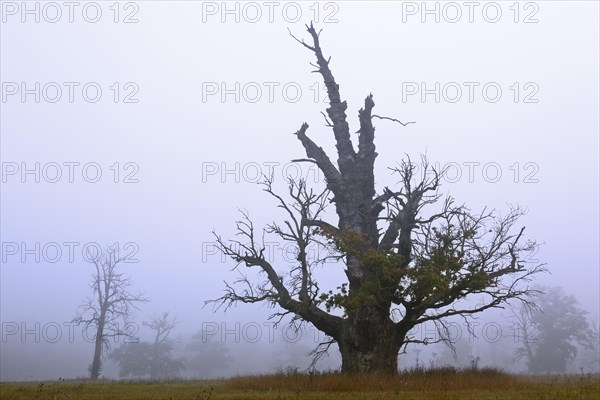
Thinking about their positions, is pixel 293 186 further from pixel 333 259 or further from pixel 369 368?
pixel 369 368

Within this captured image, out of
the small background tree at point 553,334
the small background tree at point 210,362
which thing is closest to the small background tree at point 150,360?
the small background tree at point 210,362

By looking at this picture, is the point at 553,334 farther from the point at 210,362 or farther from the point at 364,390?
the point at 364,390

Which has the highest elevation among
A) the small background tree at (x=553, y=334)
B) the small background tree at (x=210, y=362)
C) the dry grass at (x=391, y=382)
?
the dry grass at (x=391, y=382)

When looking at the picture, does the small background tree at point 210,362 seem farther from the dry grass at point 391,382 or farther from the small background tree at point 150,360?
the dry grass at point 391,382

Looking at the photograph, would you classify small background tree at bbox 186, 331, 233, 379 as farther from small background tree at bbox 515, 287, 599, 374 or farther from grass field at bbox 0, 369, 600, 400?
grass field at bbox 0, 369, 600, 400

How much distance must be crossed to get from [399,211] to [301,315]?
661 centimetres

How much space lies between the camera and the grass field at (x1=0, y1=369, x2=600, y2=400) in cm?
1479

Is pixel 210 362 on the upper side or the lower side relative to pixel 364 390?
lower

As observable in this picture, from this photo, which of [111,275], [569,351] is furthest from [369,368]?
[569,351]

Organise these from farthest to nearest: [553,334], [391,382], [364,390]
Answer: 1. [553,334]
2. [391,382]
3. [364,390]

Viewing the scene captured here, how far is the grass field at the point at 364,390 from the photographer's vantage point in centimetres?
1479

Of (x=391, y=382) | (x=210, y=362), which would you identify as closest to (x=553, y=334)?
(x=210, y=362)

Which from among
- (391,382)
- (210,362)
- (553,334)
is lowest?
(210,362)

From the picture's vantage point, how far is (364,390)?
17.0 m
